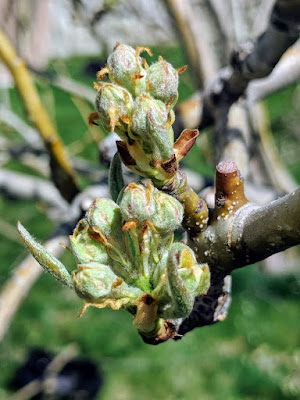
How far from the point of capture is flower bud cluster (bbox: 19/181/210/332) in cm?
56

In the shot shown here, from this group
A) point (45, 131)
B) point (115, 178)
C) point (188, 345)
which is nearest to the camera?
point (115, 178)

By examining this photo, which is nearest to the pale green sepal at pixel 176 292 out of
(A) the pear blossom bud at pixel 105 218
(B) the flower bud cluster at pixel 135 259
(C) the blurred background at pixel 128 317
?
(B) the flower bud cluster at pixel 135 259

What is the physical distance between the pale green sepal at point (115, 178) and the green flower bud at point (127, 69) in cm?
9

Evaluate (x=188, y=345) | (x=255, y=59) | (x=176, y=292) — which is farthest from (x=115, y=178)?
(x=188, y=345)

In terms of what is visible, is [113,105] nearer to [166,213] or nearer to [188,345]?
[166,213]

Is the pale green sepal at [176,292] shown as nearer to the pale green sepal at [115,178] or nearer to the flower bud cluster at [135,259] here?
the flower bud cluster at [135,259]

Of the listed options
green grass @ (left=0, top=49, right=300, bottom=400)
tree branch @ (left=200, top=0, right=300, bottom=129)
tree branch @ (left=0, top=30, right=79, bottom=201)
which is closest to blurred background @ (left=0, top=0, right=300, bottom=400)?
green grass @ (left=0, top=49, right=300, bottom=400)

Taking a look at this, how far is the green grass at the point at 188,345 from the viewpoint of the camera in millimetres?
2266

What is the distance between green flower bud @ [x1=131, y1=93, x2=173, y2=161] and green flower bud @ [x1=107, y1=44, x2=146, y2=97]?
0.04 meters

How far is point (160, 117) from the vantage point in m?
0.54

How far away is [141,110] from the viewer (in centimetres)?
54

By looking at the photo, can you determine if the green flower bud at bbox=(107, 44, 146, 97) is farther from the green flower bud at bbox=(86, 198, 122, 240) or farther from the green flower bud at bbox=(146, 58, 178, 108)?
the green flower bud at bbox=(86, 198, 122, 240)

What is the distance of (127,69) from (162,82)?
4cm

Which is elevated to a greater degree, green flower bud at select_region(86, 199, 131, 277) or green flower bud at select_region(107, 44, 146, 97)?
green flower bud at select_region(107, 44, 146, 97)
